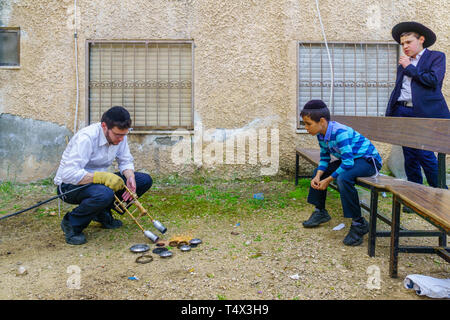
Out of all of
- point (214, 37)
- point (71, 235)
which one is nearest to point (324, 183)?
point (71, 235)

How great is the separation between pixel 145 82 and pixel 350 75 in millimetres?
3183

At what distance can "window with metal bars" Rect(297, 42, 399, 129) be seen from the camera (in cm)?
596

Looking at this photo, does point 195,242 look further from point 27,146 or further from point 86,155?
point 27,146

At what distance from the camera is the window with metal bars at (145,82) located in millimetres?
5965

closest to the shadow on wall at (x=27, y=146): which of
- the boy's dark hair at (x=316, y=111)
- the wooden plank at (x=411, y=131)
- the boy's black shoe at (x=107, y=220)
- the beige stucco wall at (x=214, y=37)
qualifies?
the beige stucco wall at (x=214, y=37)

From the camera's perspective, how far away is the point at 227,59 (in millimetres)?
5836

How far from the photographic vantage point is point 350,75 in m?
6.00

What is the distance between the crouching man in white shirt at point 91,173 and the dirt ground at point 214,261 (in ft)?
0.83

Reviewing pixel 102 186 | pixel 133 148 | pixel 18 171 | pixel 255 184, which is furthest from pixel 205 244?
pixel 18 171

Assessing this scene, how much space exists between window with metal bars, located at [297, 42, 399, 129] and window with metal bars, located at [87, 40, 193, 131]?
5.92ft

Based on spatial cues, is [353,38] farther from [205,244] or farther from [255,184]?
[205,244]

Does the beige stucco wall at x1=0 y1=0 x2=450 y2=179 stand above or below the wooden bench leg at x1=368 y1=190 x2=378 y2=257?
above

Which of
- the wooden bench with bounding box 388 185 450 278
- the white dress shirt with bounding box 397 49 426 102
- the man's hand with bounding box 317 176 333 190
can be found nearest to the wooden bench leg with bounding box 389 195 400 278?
the wooden bench with bounding box 388 185 450 278

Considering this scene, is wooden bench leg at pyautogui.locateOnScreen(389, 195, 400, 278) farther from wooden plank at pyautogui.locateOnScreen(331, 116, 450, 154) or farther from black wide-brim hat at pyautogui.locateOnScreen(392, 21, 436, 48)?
black wide-brim hat at pyautogui.locateOnScreen(392, 21, 436, 48)
